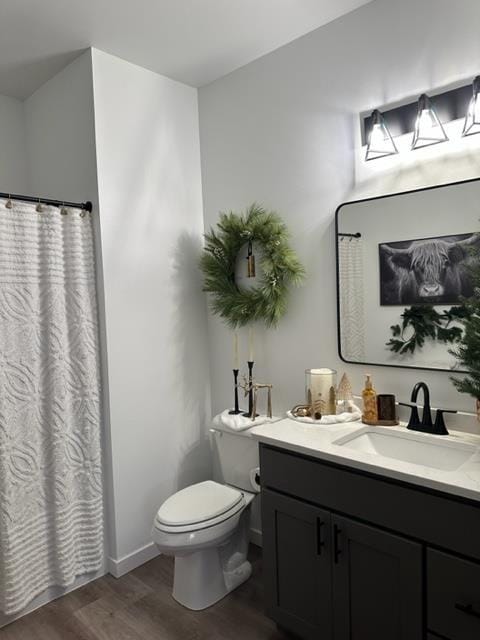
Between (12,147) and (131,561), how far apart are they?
2433 millimetres

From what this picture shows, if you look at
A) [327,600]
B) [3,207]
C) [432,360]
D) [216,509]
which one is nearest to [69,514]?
[216,509]

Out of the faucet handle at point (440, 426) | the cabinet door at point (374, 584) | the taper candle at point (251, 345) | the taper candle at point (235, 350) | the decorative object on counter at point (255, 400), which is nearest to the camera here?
the cabinet door at point (374, 584)

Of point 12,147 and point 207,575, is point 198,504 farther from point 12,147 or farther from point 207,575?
point 12,147

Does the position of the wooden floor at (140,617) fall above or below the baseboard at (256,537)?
below

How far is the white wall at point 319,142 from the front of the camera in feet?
6.12

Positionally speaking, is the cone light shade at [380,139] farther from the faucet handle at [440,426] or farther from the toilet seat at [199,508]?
the toilet seat at [199,508]

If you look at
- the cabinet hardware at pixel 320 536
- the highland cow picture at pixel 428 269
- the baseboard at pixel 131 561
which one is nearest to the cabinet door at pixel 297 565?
the cabinet hardware at pixel 320 536

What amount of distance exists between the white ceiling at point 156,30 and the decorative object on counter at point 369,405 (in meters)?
1.67

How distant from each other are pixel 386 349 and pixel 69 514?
169 cm

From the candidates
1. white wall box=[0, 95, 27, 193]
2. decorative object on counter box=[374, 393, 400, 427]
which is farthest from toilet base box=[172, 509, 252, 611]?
white wall box=[0, 95, 27, 193]

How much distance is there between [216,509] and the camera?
83.6 inches

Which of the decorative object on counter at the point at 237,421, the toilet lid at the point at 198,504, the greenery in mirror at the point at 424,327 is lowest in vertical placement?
the toilet lid at the point at 198,504

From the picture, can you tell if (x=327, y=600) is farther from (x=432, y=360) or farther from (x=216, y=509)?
(x=432, y=360)

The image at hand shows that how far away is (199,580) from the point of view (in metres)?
2.12
